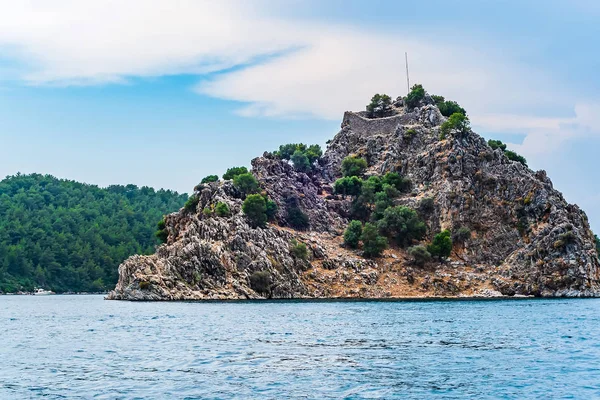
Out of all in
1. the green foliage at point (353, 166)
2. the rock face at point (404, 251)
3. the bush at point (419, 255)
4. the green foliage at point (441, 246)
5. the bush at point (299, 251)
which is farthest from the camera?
the green foliage at point (353, 166)

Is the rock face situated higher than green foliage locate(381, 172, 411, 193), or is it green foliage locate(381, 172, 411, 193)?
green foliage locate(381, 172, 411, 193)

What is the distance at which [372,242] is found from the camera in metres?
161

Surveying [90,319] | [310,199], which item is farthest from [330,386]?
[310,199]

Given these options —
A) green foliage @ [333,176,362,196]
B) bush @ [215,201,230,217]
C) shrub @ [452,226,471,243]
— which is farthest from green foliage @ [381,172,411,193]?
bush @ [215,201,230,217]

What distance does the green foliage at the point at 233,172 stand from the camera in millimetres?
184625

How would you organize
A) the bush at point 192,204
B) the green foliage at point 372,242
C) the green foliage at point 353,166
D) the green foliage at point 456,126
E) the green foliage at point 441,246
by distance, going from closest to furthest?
the green foliage at point 441,246, the green foliage at point 372,242, the bush at point 192,204, the green foliage at point 456,126, the green foliage at point 353,166

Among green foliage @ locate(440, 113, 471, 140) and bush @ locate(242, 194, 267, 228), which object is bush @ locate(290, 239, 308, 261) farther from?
green foliage @ locate(440, 113, 471, 140)

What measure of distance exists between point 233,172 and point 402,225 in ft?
156

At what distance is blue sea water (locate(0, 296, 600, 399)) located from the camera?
130ft

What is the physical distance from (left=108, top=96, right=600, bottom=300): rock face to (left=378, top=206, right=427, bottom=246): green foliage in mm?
3783

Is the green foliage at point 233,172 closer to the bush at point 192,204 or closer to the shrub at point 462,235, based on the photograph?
the bush at point 192,204

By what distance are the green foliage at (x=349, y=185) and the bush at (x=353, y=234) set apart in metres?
18.6

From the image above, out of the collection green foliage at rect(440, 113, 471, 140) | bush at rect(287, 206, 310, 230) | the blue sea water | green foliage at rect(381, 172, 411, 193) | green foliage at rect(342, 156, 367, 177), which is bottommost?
the blue sea water

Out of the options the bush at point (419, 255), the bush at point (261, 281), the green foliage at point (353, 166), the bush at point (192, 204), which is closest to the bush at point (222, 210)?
the bush at point (192, 204)
